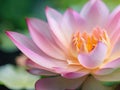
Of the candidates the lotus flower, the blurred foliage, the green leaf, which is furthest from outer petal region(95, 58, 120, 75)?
the blurred foliage

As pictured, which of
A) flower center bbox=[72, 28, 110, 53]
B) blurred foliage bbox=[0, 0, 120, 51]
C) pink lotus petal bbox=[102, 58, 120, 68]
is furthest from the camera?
→ blurred foliage bbox=[0, 0, 120, 51]

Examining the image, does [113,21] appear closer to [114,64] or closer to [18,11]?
[114,64]

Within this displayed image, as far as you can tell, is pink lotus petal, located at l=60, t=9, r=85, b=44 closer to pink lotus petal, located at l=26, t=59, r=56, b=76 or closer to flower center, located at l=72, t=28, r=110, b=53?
flower center, located at l=72, t=28, r=110, b=53

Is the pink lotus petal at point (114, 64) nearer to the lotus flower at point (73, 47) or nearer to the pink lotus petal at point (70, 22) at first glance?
the lotus flower at point (73, 47)

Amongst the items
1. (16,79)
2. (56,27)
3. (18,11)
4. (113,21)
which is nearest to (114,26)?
(113,21)

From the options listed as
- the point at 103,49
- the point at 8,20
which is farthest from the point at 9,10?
the point at 103,49

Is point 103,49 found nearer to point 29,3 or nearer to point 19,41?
point 19,41
